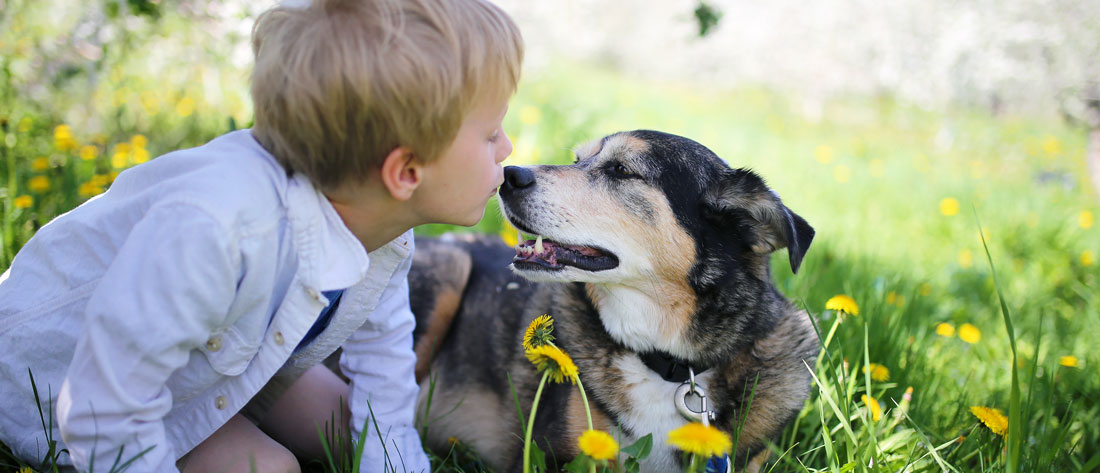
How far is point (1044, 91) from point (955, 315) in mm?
11239

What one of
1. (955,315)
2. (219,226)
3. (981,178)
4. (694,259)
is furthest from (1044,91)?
(219,226)

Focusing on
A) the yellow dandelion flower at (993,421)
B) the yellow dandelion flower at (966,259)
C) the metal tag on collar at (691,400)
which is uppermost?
the yellow dandelion flower at (993,421)

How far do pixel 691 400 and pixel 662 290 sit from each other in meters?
0.38

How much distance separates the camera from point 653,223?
2.48 meters

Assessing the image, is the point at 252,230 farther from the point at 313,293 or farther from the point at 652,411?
the point at 652,411

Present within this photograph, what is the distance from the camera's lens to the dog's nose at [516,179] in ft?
8.04

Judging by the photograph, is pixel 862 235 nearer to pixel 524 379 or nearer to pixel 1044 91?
pixel 524 379

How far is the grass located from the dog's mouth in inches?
30.3

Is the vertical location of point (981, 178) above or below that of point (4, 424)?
below

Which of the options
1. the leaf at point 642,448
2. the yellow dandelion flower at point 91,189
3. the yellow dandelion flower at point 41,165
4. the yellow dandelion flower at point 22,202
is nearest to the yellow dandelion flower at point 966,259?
the leaf at point 642,448

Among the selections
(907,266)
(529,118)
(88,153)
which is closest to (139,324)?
(88,153)

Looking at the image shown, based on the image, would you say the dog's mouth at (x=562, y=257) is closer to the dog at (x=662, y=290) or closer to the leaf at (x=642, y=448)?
the dog at (x=662, y=290)

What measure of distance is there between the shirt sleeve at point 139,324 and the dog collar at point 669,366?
1.41m

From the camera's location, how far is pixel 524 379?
285 cm
